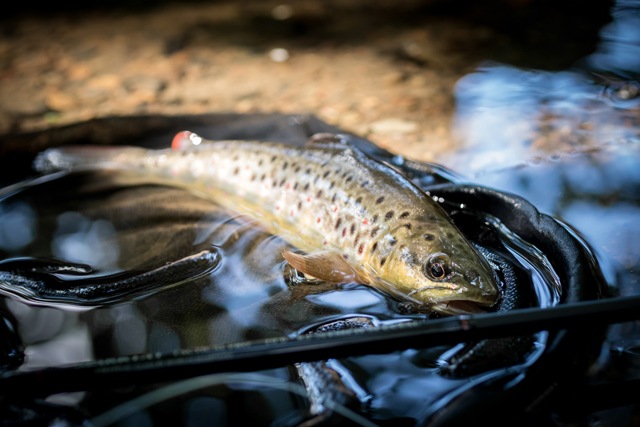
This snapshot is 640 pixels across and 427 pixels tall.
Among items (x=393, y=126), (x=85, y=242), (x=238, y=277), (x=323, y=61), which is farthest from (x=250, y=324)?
(x=323, y=61)

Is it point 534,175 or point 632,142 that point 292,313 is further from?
point 632,142

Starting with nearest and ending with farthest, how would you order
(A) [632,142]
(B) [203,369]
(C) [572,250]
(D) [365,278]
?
1. (B) [203,369]
2. (C) [572,250]
3. (D) [365,278]
4. (A) [632,142]

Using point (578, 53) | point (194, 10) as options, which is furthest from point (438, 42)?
point (194, 10)

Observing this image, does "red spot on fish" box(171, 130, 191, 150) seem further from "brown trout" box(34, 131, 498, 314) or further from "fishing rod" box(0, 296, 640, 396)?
"fishing rod" box(0, 296, 640, 396)

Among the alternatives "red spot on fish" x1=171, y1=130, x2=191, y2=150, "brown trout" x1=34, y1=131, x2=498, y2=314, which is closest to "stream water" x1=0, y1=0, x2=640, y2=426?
"brown trout" x1=34, y1=131, x2=498, y2=314

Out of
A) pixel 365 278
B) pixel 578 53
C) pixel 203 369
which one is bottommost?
pixel 203 369

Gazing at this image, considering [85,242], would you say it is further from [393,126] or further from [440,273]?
[393,126]

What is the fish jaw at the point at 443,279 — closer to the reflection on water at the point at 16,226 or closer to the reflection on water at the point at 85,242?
the reflection on water at the point at 85,242
